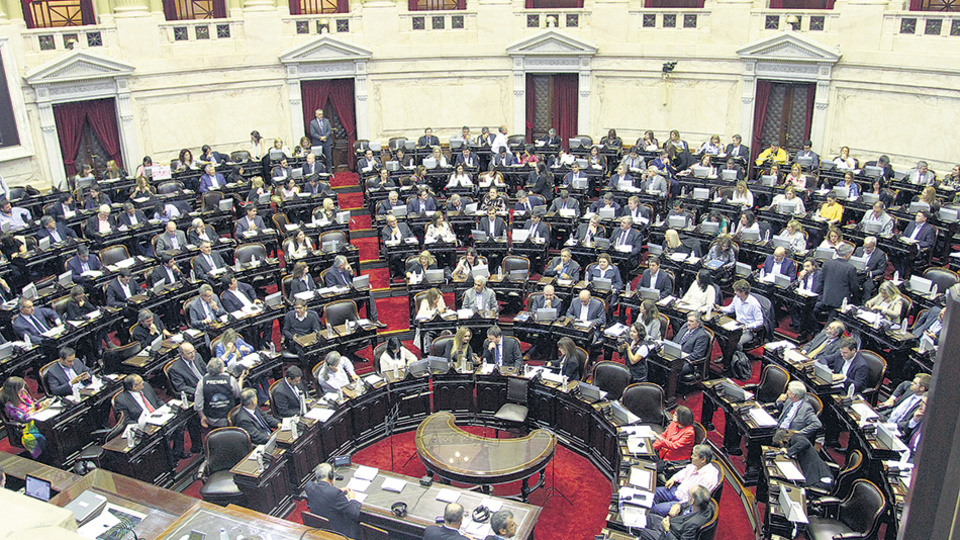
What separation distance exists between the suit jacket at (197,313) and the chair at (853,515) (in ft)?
30.2

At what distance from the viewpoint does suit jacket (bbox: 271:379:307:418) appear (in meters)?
10.4

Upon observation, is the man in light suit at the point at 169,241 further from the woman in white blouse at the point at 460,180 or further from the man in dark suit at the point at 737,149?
the man in dark suit at the point at 737,149

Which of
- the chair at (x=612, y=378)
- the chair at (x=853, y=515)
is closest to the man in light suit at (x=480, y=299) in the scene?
the chair at (x=612, y=378)

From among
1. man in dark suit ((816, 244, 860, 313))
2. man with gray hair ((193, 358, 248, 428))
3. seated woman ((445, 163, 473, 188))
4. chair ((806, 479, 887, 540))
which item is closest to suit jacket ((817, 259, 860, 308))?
man in dark suit ((816, 244, 860, 313))

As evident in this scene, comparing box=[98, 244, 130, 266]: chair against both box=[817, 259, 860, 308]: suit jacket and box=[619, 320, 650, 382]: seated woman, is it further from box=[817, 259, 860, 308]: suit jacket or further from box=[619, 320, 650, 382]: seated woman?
box=[817, 259, 860, 308]: suit jacket

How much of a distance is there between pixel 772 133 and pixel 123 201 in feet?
54.5

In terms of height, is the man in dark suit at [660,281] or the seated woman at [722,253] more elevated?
the seated woman at [722,253]

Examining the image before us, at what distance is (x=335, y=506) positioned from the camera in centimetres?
823

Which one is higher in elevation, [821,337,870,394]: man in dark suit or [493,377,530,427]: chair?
[821,337,870,394]: man in dark suit

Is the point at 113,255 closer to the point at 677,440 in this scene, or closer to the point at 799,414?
the point at 677,440

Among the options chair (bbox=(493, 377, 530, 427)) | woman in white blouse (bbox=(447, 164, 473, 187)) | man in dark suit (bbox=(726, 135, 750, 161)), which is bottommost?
chair (bbox=(493, 377, 530, 427))

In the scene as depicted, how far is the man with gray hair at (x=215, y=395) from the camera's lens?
10.3 meters

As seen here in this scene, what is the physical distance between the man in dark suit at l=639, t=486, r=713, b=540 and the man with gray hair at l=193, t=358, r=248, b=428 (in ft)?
18.8

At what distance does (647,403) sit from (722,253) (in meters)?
4.77
